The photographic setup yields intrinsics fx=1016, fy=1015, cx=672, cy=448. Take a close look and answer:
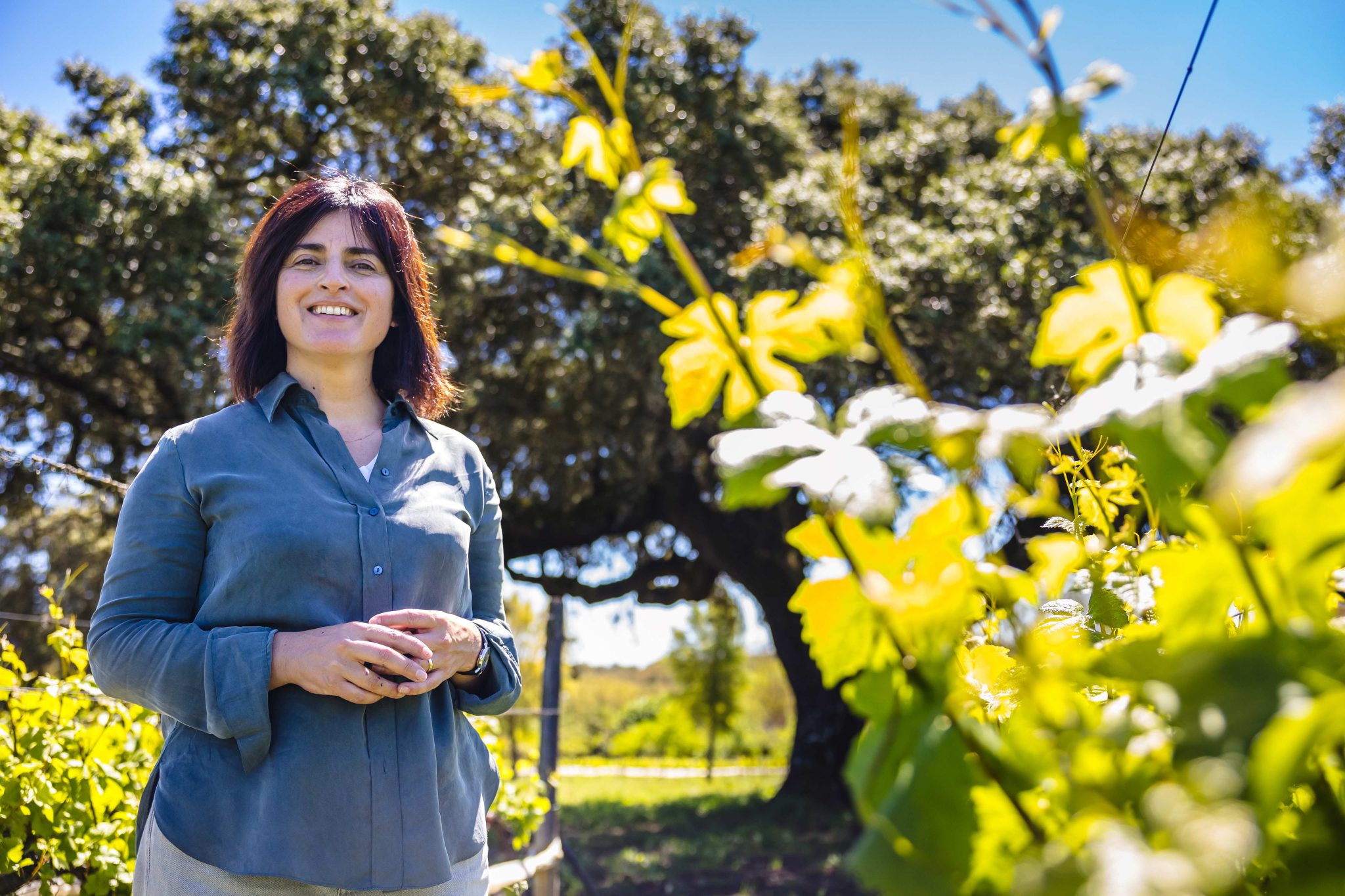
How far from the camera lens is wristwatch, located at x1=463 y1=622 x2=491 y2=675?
1.41 metres

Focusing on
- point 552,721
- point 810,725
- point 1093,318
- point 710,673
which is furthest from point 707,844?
point 1093,318

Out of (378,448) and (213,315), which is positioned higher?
(213,315)

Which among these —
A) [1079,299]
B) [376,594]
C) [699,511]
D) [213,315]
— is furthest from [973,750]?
[699,511]

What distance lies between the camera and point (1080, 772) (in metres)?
0.35

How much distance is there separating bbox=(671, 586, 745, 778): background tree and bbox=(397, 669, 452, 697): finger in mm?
14327

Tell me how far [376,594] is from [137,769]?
1319mm

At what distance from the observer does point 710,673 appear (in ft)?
51.9

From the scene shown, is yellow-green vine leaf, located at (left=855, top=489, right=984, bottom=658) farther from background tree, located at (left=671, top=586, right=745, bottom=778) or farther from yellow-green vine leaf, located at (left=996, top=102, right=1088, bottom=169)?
background tree, located at (left=671, top=586, right=745, bottom=778)

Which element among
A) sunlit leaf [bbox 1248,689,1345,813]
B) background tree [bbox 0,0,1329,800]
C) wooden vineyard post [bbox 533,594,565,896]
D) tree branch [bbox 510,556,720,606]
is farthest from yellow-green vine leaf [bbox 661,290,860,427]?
tree branch [bbox 510,556,720,606]

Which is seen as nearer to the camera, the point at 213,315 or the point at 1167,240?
the point at 1167,240

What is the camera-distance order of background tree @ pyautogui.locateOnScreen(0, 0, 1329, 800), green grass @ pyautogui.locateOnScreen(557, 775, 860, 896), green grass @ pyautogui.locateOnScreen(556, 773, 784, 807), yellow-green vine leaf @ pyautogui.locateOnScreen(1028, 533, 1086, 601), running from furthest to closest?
green grass @ pyautogui.locateOnScreen(556, 773, 784, 807) < background tree @ pyautogui.locateOnScreen(0, 0, 1329, 800) < green grass @ pyautogui.locateOnScreen(557, 775, 860, 896) < yellow-green vine leaf @ pyautogui.locateOnScreen(1028, 533, 1086, 601)

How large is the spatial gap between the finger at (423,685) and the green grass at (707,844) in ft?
18.2

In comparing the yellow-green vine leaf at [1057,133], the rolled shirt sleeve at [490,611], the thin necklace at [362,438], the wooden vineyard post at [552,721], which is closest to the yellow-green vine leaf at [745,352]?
the yellow-green vine leaf at [1057,133]

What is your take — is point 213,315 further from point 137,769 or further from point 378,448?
point 378,448
